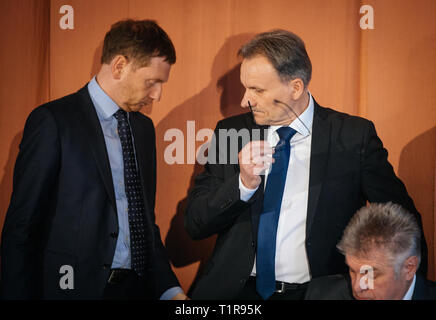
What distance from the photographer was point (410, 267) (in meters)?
1.57

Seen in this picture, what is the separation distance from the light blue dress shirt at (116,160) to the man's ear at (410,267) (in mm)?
909

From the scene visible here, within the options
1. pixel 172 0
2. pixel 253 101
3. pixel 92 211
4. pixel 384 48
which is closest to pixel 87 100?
pixel 92 211

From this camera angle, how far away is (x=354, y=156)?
181 cm

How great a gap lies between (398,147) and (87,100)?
135cm

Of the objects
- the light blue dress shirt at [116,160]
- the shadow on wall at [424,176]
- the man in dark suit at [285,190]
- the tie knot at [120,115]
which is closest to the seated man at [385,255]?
the man in dark suit at [285,190]

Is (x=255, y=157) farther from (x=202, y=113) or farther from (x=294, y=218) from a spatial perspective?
(x=202, y=113)

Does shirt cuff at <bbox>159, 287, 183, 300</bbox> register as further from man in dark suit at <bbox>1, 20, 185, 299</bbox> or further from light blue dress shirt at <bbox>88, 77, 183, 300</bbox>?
light blue dress shirt at <bbox>88, 77, 183, 300</bbox>

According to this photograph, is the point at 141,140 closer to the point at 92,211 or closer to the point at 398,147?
the point at 92,211

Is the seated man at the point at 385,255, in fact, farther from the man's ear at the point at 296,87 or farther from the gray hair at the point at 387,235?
the man's ear at the point at 296,87

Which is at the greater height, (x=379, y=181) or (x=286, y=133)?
(x=286, y=133)

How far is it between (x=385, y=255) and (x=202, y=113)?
1115mm

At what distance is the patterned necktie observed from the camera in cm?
175

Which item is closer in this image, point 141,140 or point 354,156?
point 354,156

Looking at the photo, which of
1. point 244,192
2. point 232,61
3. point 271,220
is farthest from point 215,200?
point 232,61
